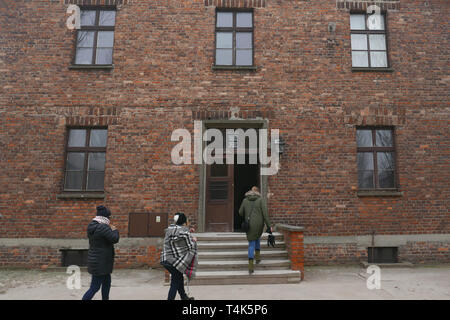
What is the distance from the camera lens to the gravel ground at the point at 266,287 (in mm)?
5211

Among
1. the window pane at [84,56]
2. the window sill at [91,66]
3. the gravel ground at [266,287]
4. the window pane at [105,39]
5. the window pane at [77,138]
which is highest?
the window pane at [105,39]

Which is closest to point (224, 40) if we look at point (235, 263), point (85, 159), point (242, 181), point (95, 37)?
point (95, 37)

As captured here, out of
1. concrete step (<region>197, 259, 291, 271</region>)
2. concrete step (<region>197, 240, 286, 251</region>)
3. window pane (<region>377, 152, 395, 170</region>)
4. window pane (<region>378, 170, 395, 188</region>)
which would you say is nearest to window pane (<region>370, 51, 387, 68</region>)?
window pane (<region>377, 152, 395, 170</region>)

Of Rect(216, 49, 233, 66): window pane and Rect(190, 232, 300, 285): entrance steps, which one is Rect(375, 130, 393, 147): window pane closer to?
Rect(190, 232, 300, 285): entrance steps

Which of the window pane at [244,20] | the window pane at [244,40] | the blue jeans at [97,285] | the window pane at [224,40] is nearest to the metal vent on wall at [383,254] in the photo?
the blue jeans at [97,285]

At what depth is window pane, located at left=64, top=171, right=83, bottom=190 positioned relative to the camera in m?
8.00

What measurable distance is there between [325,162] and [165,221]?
459cm

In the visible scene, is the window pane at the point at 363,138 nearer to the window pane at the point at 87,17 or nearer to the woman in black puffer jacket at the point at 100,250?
the woman in black puffer jacket at the point at 100,250

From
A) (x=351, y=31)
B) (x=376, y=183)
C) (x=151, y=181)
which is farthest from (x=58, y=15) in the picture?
(x=376, y=183)

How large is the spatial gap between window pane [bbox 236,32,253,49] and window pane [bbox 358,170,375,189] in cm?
487

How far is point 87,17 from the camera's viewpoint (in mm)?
8734

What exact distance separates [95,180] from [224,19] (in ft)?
19.6

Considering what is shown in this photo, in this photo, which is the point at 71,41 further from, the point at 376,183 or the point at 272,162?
the point at 376,183

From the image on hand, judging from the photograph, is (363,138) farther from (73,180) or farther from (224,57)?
(73,180)
